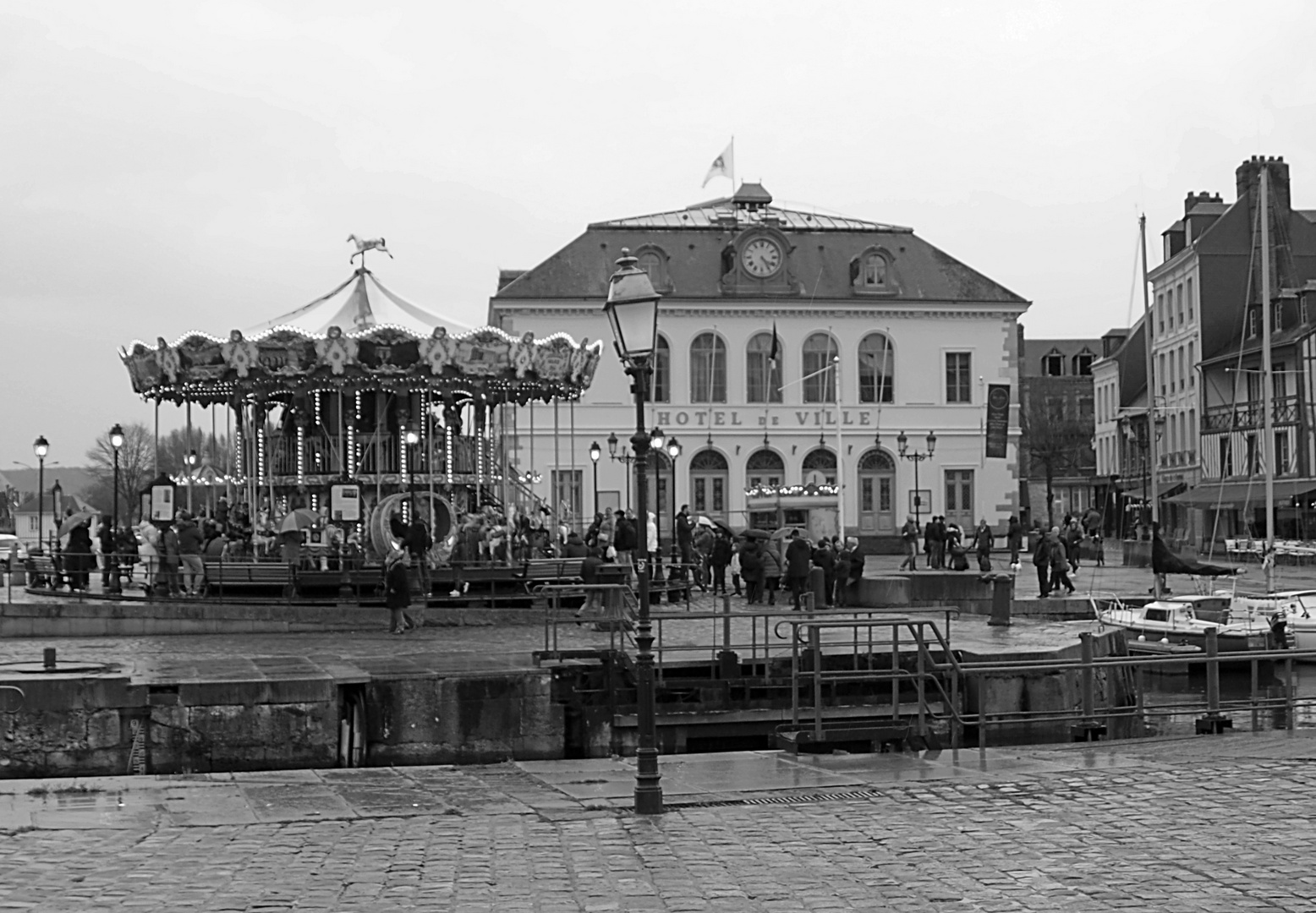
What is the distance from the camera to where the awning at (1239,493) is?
5559 cm

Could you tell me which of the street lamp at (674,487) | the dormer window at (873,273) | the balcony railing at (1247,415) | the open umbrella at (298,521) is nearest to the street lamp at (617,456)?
the street lamp at (674,487)

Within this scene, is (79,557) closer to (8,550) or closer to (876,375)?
(8,550)

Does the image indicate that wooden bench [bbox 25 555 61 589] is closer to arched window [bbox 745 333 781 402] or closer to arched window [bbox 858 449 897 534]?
arched window [bbox 745 333 781 402]

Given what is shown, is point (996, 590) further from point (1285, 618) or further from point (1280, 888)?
point (1280, 888)

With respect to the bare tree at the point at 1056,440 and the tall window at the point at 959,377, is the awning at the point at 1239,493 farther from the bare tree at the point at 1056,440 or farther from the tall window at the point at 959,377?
the bare tree at the point at 1056,440

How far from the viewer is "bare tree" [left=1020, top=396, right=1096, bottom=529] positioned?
96.8 meters

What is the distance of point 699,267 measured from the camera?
211ft

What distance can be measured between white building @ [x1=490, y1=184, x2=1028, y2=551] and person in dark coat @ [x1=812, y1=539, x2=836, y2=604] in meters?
28.9

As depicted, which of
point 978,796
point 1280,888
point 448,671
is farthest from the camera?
point 448,671

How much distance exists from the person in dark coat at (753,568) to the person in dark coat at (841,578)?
1.49 m

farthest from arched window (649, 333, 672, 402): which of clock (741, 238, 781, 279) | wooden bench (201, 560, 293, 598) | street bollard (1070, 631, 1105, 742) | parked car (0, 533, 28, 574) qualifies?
street bollard (1070, 631, 1105, 742)

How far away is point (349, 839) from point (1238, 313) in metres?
62.8

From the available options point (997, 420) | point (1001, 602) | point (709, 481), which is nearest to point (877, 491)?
point (709, 481)

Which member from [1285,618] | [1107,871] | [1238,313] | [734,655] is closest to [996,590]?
[1285,618]
